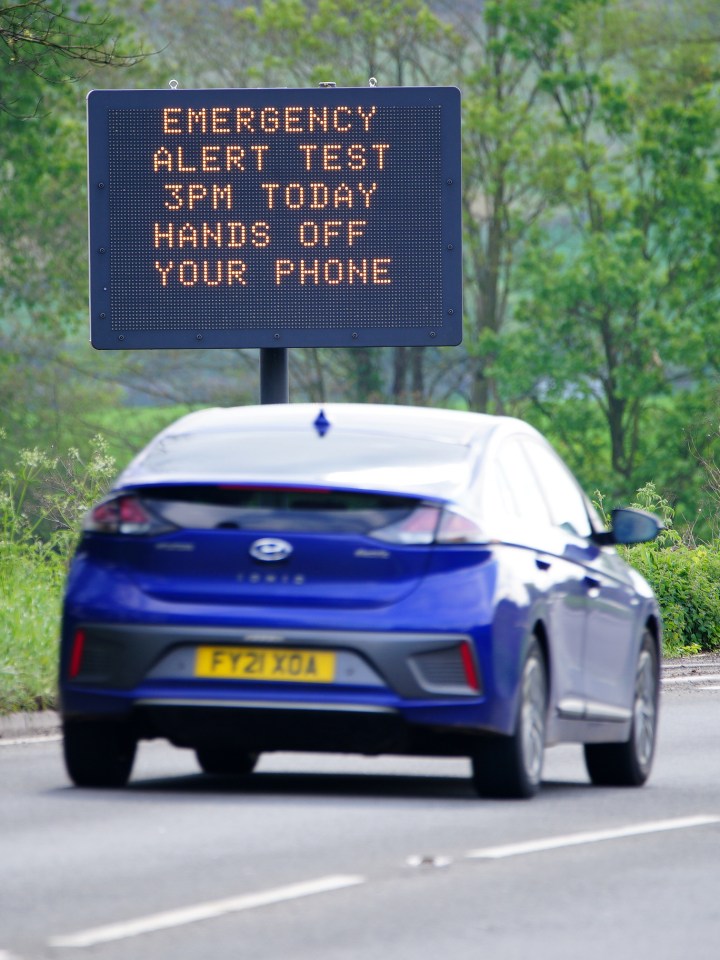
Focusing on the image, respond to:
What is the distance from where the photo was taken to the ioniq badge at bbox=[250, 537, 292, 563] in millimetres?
8992

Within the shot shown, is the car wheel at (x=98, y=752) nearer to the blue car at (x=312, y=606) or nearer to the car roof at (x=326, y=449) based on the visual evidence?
the blue car at (x=312, y=606)

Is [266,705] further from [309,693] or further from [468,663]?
[468,663]

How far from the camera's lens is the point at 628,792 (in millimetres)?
10477

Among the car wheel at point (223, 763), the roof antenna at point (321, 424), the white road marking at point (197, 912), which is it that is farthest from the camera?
the car wheel at point (223, 763)

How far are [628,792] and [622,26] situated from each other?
4048 centimetres

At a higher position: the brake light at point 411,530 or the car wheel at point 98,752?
the brake light at point 411,530

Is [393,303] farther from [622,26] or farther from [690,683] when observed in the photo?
[622,26]

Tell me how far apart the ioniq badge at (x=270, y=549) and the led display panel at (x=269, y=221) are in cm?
726

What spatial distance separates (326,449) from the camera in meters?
9.31

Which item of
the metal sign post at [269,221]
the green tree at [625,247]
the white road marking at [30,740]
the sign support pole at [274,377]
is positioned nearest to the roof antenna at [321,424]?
the white road marking at [30,740]

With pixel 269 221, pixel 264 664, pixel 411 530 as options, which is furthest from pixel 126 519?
pixel 269 221

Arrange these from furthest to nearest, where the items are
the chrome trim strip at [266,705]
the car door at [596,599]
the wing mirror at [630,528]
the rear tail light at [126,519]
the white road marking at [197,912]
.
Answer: the wing mirror at [630,528] < the car door at [596,599] < the rear tail light at [126,519] < the chrome trim strip at [266,705] < the white road marking at [197,912]

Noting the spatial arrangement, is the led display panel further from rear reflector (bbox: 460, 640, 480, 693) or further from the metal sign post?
rear reflector (bbox: 460, 640, 480, 693)

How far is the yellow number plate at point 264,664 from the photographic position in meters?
8.91
